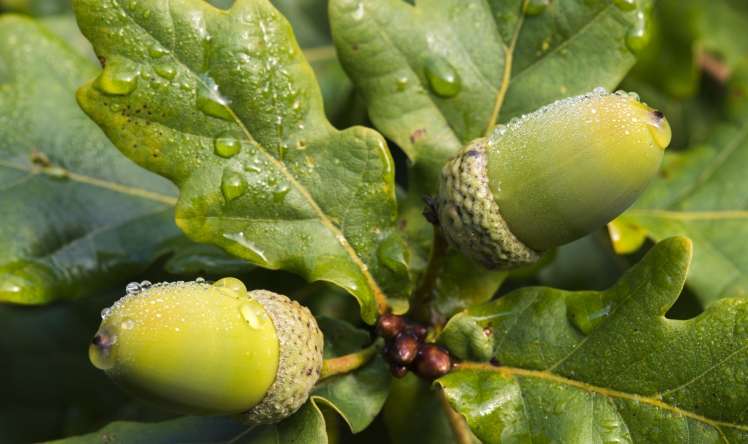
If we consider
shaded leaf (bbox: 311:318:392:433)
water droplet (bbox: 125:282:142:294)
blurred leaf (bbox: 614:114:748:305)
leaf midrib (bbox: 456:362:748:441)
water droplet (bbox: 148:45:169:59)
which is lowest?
blurred leaf (bbox: 614:114:748:305)

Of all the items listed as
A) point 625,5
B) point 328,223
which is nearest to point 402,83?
point 328,223

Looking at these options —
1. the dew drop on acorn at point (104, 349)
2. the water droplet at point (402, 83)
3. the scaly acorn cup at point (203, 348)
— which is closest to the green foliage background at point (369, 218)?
the water droplet at point (402, 83)

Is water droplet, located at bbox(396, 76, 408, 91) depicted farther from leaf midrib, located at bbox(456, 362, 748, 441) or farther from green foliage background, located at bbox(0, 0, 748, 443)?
leaf midrib, located at bbox(456, 362, 748, 441)

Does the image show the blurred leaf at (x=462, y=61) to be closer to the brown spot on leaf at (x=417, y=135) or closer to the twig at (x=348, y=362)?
the brown spot on leaf at (x=417, y=135)

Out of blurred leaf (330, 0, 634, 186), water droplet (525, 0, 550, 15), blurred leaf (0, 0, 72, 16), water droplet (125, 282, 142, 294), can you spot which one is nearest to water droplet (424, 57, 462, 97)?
blurred leaf (330, 0, 634, 186)

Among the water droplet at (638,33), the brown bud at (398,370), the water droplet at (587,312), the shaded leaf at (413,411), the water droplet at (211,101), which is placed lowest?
the shaded leaf at (413,411)

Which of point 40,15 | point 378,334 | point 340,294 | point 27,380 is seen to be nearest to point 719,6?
point 340,294

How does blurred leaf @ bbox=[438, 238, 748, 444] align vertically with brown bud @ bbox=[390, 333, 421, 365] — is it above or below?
above

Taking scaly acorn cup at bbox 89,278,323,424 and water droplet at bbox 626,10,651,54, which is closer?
scaly acorn cup at bbox 89,278,323,424
